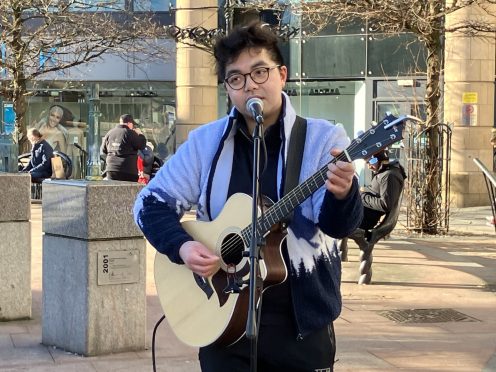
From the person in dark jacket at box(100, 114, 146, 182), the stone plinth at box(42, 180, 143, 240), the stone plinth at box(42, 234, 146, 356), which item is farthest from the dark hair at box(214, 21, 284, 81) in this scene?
the person in dark jacket at box(100, 114, 146, 182)

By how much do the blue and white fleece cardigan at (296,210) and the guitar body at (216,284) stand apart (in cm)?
9

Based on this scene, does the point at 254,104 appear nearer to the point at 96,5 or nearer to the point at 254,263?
the point at 254,263

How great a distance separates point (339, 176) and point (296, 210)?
1.10 feet

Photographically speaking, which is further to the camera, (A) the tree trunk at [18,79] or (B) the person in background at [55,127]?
(B) the person in background at [55,127]

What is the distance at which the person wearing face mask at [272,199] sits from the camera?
9.11ft

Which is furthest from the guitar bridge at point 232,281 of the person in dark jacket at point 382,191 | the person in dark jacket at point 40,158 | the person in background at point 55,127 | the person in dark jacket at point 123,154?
the person in background at point 55,127

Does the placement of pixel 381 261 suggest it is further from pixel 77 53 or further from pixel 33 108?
pixel 33 108

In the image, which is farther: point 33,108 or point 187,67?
point 33,108

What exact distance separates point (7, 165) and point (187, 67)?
46.9 ft

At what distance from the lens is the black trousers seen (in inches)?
109

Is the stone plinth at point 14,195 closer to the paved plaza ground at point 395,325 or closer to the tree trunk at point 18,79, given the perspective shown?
the paved plaza ground at point 395,325

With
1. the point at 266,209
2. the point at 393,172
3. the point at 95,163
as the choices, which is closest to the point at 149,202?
the point at 266,209

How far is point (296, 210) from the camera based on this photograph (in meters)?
2.83

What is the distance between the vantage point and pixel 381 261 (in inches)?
387
